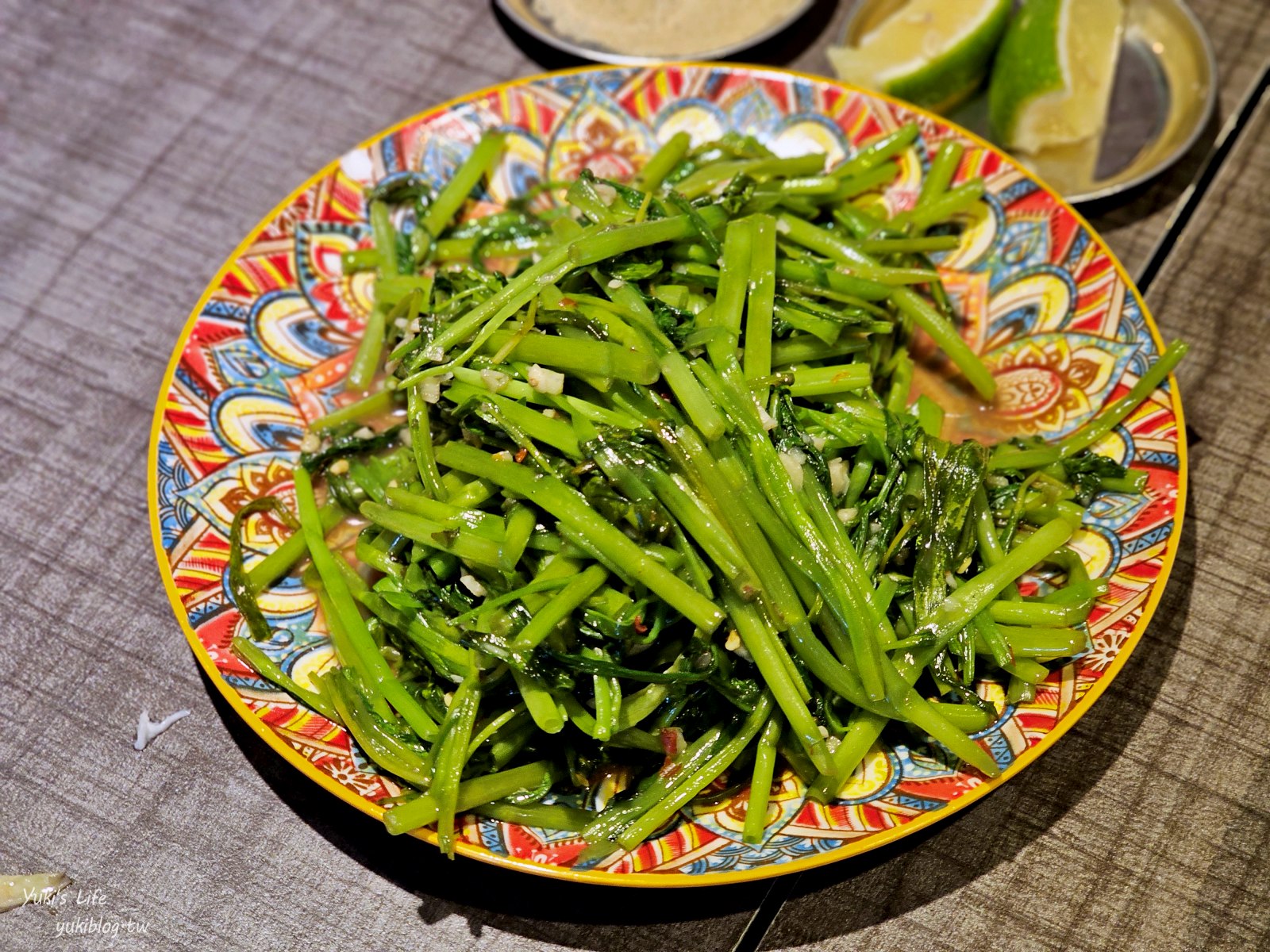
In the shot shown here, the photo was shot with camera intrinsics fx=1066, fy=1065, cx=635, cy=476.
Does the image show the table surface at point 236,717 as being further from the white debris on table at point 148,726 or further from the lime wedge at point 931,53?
the lime wedge at point 931,53

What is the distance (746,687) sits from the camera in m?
1.91

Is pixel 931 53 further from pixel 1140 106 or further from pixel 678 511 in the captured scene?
pixel 678 511

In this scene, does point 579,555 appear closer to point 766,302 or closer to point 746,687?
point 746,687

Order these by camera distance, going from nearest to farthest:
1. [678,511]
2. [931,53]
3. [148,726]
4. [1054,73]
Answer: [678,511] < [148,726] < [1054,73] < [931,53]

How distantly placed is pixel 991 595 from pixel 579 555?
76cm

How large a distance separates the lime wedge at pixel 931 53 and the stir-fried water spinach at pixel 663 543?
3.11 feet

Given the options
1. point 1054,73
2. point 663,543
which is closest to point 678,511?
point 663,543

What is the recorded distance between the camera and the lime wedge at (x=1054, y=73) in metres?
2.80

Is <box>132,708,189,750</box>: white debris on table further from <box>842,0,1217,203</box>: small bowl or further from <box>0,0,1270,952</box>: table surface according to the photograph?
<box>842,0,1217,203</box>: small bowl

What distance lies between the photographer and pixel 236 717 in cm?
221

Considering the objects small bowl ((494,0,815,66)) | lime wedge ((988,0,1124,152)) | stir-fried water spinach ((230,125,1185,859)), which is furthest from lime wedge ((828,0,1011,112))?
stir-fried water spinach ((230,125,1185,859))

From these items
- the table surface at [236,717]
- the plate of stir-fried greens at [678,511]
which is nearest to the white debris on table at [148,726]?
the table surface at [236,717]

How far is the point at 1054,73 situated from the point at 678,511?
1.75 m

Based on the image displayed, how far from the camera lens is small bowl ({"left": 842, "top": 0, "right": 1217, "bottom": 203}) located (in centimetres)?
288
